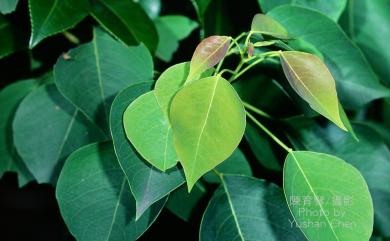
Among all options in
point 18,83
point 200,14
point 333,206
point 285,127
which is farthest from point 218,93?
point 18,83

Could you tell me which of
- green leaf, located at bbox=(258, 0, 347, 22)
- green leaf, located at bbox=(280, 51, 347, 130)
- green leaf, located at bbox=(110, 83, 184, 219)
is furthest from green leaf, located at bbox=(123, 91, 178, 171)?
green leaf, located at bbox=(258, 0, 347, 22)

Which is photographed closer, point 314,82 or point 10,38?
point 314,82

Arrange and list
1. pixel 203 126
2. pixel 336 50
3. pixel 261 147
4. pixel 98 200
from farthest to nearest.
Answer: pixel 261 147
pixel 336 50
pixel 98 200
pixel 203 126

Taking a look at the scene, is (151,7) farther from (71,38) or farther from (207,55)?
(207,55)

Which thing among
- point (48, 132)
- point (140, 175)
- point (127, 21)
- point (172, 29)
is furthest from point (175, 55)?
point (140, 175)

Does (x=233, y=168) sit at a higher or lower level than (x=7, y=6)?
lower

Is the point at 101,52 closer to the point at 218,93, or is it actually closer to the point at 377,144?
the point at 218,93

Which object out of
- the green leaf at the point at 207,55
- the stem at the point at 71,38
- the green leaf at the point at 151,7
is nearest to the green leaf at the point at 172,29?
the green leaf at the point at 151,7
